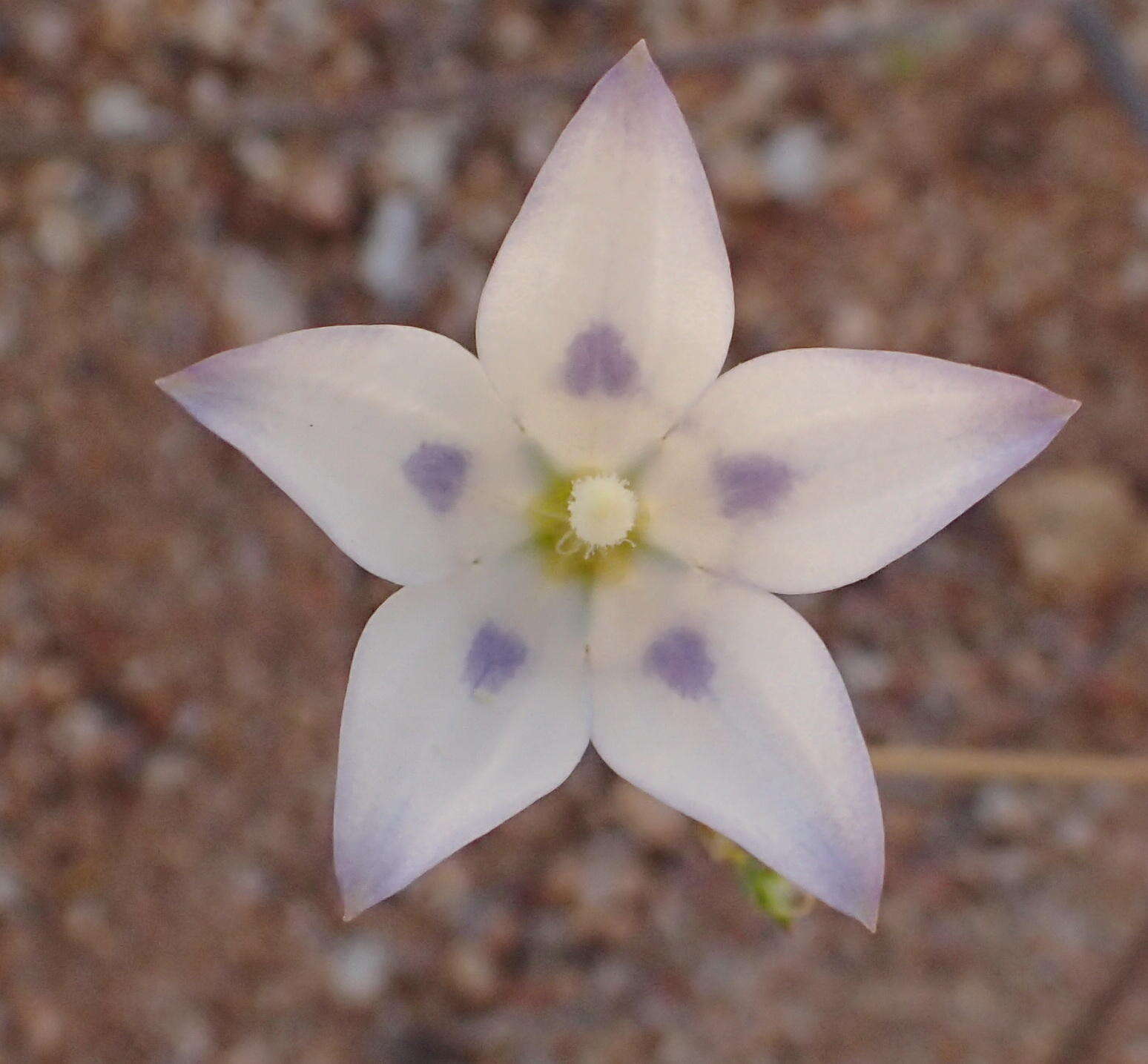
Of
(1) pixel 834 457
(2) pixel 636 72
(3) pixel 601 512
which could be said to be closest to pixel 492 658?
(3) pixel 601 512

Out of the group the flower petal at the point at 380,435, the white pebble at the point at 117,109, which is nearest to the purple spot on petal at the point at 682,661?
the flower petal at the point at 380,435

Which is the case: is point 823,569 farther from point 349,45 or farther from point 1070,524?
point 349,45

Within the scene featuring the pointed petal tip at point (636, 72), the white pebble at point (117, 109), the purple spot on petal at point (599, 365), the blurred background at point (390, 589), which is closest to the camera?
the pointed petal tip at point (636, 72)

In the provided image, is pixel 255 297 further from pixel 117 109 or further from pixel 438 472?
pixel 438 472

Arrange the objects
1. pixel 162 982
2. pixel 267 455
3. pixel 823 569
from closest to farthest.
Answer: pixel 267 455 → pixel 823 569 → pixel 162 982

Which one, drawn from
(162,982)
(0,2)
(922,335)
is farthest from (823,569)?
(0,2)

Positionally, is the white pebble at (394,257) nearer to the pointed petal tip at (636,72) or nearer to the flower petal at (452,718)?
the flower petal at (452,718)
